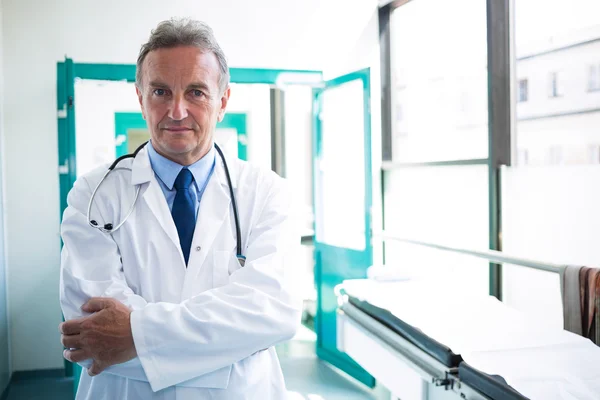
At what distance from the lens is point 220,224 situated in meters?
1.06

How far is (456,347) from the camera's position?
1329 millimetres

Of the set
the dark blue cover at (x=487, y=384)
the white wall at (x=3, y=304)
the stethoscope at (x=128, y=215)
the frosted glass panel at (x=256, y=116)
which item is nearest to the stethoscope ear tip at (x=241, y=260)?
the stethoscope at (x=128, y=215)

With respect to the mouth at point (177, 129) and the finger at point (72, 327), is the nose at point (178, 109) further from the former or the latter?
the finger at point (72, 327)

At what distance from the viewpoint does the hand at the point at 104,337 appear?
2.87ft

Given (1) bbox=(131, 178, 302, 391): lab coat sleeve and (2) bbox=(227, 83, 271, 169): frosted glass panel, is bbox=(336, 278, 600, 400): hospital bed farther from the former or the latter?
(2) bbox=(227, 83, 271, 169): frosted glass panel

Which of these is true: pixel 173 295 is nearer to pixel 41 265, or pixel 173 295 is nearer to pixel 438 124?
pixel 41 265

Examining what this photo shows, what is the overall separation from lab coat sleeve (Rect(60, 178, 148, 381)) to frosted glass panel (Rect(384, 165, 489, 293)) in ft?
5.20

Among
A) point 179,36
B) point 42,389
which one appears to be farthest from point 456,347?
point 42,389

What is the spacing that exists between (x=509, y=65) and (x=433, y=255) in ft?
3.53

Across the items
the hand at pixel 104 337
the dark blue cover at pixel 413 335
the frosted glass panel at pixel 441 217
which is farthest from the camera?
the frosted glass panel at pixel 441 217

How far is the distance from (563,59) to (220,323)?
2.34 m

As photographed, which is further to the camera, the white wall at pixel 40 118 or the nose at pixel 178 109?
the white wall at pixel 40 118

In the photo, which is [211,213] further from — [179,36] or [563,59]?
[563,59]

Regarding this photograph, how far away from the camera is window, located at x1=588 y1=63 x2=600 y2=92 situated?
227 centimetres
